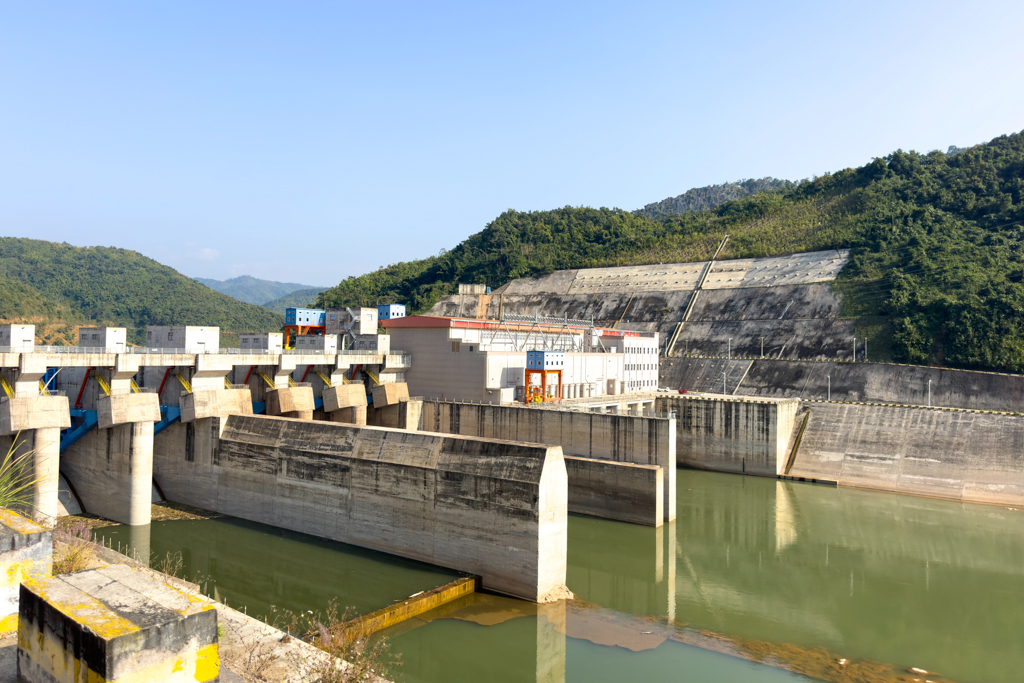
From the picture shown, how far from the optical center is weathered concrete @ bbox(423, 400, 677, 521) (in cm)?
3247

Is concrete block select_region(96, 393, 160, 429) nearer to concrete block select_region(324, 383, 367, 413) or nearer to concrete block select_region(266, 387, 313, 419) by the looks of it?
concrete block select_region(266, 387, 313, 419)

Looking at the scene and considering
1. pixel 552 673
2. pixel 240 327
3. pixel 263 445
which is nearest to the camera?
pixel 552 673

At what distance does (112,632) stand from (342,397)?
99.0 feet

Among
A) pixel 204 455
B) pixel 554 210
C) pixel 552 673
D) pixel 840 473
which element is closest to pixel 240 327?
pixel 554 210

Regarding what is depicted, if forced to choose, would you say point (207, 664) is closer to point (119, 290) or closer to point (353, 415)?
point (353, 415)

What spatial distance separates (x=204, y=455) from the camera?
30.1 metres

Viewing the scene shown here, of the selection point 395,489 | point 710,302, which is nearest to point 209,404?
point 395,489

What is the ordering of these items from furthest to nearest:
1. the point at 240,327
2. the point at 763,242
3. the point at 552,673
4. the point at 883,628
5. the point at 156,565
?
the point at 240,327, the point at 763,242, the point at 156,565, the point at 883,628, the point at 552,673

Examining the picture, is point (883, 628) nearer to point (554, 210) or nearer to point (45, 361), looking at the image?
point (45, 361)

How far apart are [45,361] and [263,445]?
8.76 m

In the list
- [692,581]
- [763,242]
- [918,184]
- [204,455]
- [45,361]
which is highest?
[918,184]

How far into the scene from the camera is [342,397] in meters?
37.5

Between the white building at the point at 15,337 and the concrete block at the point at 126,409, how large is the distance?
11.2ft

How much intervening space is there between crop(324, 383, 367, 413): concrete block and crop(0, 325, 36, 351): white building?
1438cm
